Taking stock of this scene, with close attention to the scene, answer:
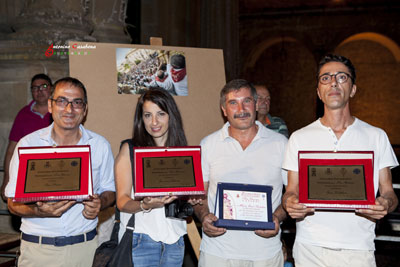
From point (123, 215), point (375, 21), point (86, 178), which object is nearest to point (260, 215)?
point (123, 215)

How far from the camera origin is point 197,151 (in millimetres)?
2713

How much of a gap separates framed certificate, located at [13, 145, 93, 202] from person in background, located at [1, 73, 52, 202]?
6.75ft

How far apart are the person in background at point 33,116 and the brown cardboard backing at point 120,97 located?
1.05m

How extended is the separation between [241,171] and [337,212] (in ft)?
2.17

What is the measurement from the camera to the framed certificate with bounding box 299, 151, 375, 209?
243 cm

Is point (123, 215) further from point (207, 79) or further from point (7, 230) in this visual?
point (7, 230)

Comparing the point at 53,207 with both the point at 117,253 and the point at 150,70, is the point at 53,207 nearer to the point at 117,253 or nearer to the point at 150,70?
the point at 117,253

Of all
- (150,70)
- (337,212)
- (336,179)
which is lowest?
(337,212)

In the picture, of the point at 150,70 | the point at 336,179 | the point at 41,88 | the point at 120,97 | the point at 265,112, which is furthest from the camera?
the point at 265,112

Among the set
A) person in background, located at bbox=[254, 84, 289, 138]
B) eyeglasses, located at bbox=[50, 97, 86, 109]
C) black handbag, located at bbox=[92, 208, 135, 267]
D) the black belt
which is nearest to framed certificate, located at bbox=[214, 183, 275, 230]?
black handbag, located at bbox=[92, 208, 135, 267]

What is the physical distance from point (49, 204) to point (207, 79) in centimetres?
210

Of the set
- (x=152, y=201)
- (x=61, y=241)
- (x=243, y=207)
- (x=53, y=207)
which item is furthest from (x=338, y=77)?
(x=61, y=241)

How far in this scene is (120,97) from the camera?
378 centimetres

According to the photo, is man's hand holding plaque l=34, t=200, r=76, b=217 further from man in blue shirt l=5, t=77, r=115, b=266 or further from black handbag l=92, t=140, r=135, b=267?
black handbag l=92, t=140, r=135, b=267
